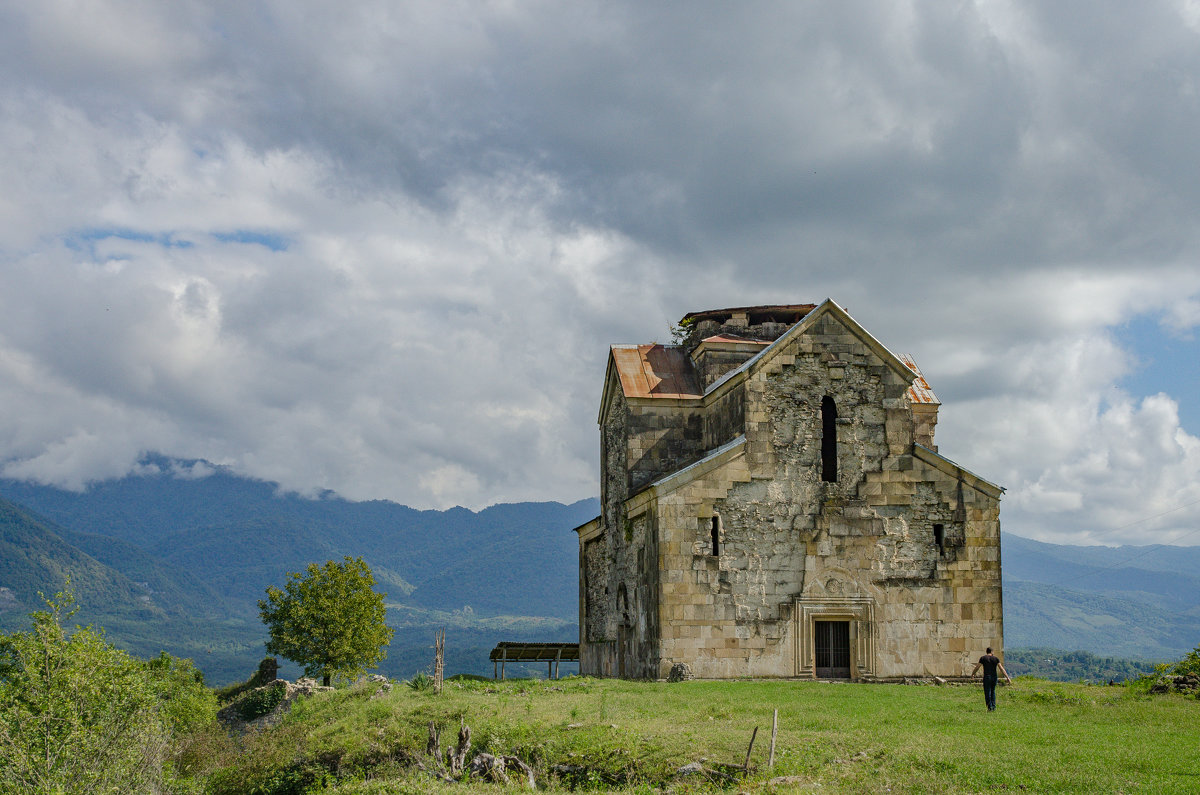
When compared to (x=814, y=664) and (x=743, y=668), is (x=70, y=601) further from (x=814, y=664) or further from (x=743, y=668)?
(x=814, y=664)

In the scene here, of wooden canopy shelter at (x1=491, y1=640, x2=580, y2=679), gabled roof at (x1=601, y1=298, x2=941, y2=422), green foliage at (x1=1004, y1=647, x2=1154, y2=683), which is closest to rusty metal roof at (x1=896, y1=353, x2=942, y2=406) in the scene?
gabled roof at (x1=601, y1=298, x2=941, y2=422)

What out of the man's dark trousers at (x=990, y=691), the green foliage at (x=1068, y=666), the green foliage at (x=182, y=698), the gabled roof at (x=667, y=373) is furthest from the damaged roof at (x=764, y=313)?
the green foliage at (x=1068, y=666)

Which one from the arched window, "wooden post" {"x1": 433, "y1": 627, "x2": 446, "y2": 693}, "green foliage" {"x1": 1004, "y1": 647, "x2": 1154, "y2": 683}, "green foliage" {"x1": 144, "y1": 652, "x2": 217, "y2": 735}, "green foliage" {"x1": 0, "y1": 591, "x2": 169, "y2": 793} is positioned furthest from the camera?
"green foliage" {"x1": 1004, "y1": 647, "x2": 1154, "y2": 683}

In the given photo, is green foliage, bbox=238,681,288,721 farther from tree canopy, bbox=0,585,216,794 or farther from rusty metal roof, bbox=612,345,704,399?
rusty metal roof, bbox=612,345,704,399

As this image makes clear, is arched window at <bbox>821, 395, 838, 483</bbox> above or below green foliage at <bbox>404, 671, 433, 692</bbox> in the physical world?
above

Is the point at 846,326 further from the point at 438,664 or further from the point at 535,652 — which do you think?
the point at 535,652

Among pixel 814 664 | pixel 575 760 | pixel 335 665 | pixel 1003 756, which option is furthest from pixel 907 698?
pixel 335 665

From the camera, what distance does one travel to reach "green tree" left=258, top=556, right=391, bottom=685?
156 ft

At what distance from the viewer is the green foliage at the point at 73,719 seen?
21.4 m

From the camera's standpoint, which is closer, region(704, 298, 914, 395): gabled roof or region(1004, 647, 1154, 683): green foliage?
region(704, 298, 914, 395): gabled roof

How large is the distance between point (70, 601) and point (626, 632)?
15.2 metres

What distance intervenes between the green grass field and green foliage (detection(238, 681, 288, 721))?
65.3ft

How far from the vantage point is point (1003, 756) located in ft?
46.5

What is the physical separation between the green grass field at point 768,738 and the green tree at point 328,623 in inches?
913
